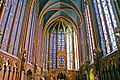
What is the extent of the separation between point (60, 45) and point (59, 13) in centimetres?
590

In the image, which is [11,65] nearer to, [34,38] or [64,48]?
[34,38]

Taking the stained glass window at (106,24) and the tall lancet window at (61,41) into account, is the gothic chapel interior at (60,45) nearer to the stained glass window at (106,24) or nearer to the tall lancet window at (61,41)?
the stained glass window at (106,24)

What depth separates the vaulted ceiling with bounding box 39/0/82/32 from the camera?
22125 millimetres

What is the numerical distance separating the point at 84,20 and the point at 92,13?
13.1 ft

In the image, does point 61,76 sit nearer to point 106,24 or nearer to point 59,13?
point 106,24

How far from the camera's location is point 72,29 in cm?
2755

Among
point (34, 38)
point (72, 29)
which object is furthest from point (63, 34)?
point (34, 38)

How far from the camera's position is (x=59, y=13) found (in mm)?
26047

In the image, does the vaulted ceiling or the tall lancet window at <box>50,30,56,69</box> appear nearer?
the vaulted ceiling

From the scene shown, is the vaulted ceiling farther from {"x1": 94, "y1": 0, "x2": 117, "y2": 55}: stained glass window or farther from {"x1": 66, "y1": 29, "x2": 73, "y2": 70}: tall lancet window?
{"x1": 94, "y1": 0, "x2": 117, "y2": 55}: stained glass window

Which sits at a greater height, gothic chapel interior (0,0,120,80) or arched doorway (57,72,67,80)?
gothic chapel interior (0,0,120,80)

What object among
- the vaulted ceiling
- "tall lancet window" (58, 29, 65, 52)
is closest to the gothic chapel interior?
the vaulted ceiling

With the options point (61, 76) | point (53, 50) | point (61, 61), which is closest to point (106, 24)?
point (61, 76)

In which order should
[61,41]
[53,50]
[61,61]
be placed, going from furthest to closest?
[61,41] → [53,50] → [61,61]
